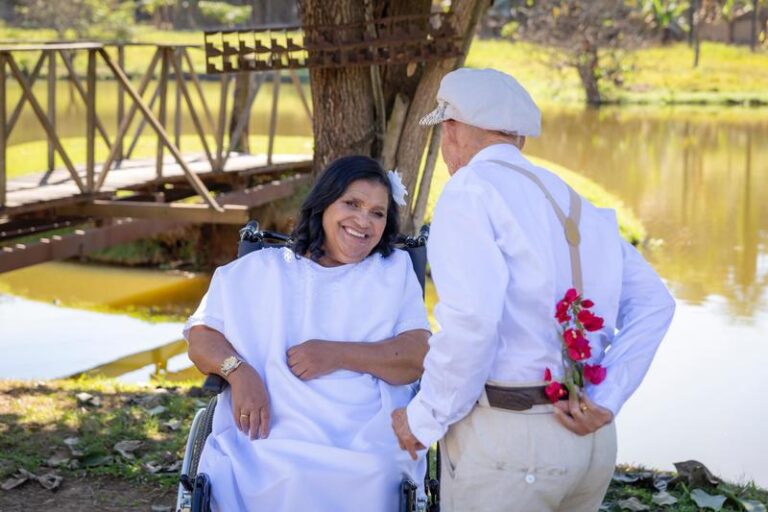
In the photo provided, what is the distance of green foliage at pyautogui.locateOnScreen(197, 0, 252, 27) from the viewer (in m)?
47.9

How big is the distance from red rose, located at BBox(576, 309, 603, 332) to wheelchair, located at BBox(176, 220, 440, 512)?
0.56 metres

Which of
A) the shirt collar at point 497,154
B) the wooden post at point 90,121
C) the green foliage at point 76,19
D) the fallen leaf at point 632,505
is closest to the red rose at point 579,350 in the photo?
the shirt collar at point 497,154

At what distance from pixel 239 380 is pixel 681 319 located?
6.61m

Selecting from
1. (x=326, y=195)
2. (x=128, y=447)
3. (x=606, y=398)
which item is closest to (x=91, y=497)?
(x=128, y=447)

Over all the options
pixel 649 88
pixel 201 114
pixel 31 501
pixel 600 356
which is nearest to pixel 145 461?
pixel 31 501

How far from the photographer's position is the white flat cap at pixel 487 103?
250 cm

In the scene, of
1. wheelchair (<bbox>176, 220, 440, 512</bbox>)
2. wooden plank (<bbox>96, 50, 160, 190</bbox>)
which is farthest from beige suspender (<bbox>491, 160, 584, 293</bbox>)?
wooden plank (<bbox>96, 50, 160, 190</bbox>)

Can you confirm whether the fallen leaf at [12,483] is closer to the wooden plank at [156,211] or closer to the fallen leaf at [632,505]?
the fallen leaf at [632,505]

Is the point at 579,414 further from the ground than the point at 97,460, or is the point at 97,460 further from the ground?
the point at 579,414

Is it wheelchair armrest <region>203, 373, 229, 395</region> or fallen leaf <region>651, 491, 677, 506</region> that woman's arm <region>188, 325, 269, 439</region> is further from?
fallen leaf <region>651, 491, 677, 506</region>

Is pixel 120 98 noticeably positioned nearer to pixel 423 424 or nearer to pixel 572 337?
pixel 423 424

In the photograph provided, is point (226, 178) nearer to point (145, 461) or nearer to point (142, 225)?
point (142, 225)

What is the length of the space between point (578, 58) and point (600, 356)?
1107 inches

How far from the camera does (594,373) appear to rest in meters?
2.49
